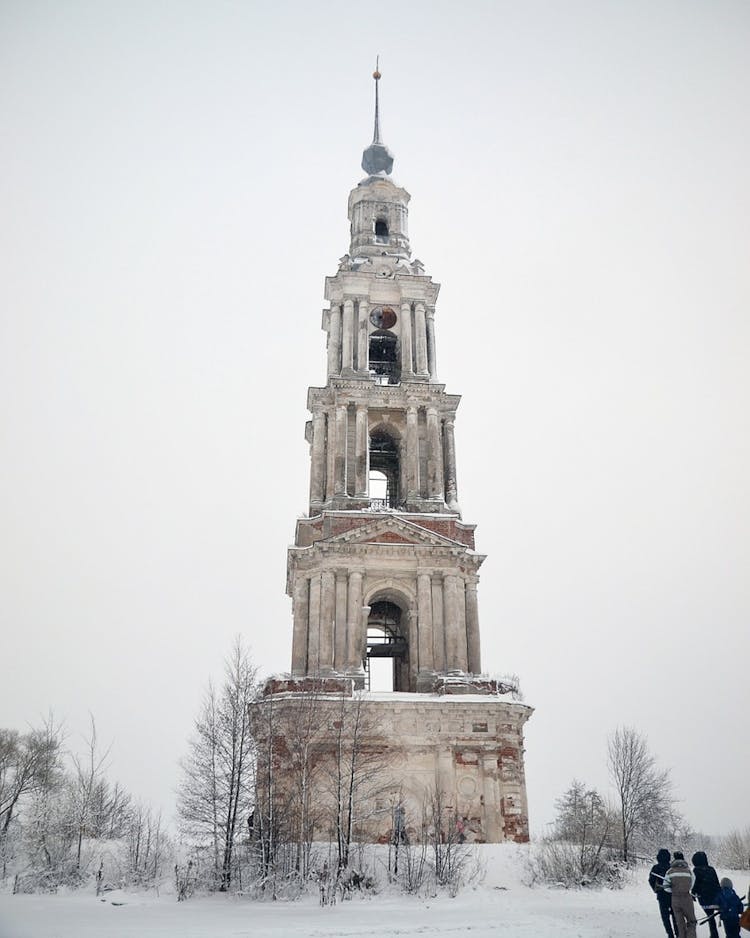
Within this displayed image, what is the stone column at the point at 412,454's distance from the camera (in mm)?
38094

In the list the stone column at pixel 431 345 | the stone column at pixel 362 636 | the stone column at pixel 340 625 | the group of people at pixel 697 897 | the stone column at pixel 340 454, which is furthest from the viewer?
the stone column at pixel 431 345

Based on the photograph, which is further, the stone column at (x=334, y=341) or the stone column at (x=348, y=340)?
the stone column at (x=334, y=341)

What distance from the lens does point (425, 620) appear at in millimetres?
34062

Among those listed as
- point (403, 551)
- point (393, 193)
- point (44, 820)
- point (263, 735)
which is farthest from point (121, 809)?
point (393, 193)

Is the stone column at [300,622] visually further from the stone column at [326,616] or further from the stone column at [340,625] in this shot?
the stone column at [340,625]

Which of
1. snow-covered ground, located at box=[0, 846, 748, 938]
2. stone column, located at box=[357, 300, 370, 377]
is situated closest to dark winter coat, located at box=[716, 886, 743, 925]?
snow-covered ground, located at box=[0, 846, 748, 938]

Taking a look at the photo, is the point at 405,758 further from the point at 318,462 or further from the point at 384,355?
the point at 384,355

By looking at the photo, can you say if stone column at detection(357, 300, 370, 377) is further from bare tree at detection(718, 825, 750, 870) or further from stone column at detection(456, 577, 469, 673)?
bare tree at detection(718, 825, 750, 870)

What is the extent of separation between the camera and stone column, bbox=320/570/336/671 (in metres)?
32.8

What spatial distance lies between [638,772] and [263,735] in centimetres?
2063

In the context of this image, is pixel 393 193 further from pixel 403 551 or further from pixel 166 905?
pixel 166 905

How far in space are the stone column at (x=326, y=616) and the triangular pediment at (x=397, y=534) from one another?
79.9 inches

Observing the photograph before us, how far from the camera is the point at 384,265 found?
4441 centimetres

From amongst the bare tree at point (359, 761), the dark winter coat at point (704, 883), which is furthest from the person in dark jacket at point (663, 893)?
the bare tree at point (359, 761)
